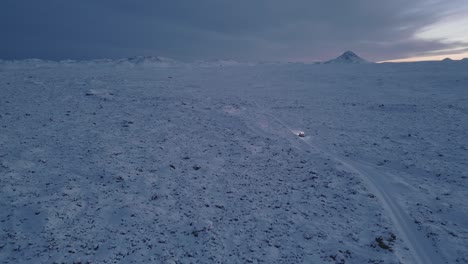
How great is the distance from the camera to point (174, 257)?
6953 millimetres

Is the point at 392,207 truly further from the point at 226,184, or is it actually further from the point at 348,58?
the point at 348,58

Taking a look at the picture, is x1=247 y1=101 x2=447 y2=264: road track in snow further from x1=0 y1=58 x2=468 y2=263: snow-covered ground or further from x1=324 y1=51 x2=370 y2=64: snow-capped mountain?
x1=324 y1=51 x2=370 y2=64: snow-capped mountain

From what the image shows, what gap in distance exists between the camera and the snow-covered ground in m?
7.27

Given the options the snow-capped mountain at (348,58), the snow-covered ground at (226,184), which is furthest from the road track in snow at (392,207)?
the snow-capped mountain at (348,58)

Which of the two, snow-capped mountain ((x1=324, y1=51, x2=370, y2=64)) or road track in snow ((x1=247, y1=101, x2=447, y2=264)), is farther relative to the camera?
snow-capped mountain ((x1=324, y1=51, x2=370, y2=64))

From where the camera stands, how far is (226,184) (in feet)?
33.5

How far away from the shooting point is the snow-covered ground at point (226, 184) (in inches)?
286

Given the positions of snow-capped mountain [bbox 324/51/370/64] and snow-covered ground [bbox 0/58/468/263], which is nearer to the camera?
snow-covered ground [bbox 0/58/468/263]

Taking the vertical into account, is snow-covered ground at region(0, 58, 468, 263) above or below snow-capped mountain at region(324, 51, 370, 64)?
below

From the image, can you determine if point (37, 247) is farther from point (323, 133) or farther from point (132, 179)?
point (323, 133)

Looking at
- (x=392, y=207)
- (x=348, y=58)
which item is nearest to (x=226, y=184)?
(x=392, y=207)

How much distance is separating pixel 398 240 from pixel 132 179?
Result: 814 centimetres

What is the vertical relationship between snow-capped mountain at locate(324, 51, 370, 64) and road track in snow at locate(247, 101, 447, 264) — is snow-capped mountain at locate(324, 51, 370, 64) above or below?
above

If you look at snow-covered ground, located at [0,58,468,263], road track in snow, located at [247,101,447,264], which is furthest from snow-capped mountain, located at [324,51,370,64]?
road track in snow, located at [247,101,447,264]
